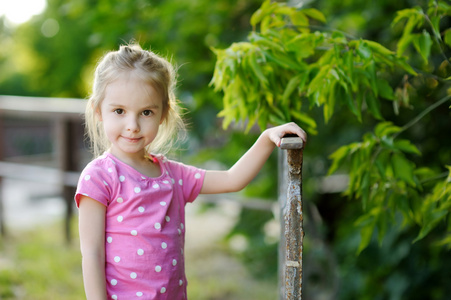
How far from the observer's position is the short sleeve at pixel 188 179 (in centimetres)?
179

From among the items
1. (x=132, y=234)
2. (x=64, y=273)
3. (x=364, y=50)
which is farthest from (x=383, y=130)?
(x=64, y=273)

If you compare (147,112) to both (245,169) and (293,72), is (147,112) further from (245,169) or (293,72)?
(293,72)

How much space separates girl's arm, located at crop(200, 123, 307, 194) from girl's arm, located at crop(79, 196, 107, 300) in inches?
16.3

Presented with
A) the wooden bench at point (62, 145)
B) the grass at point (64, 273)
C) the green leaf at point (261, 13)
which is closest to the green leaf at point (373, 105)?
the green leaf at point (261, 13)

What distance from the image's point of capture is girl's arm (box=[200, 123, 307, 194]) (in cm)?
170

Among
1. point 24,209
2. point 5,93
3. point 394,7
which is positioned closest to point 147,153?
point 394,7

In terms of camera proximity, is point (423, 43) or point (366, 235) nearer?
point (423, 43)

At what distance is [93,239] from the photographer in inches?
60.8

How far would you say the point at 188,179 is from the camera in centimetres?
180

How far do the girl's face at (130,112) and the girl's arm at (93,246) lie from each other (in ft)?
0.70

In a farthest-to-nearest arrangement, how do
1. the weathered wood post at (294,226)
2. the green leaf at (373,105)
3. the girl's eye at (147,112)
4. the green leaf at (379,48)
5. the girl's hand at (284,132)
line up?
the green leaf at (373,105)
the green leaf at (379,48)
the girl's eye at (147,112)
the girl's hand at (284,132)
the weathered wood post at (294,226)

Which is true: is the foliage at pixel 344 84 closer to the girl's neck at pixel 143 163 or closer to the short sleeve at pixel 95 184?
the girl's neck at pixel 143 163

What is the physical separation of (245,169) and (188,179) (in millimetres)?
207

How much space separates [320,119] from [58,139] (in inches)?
123
